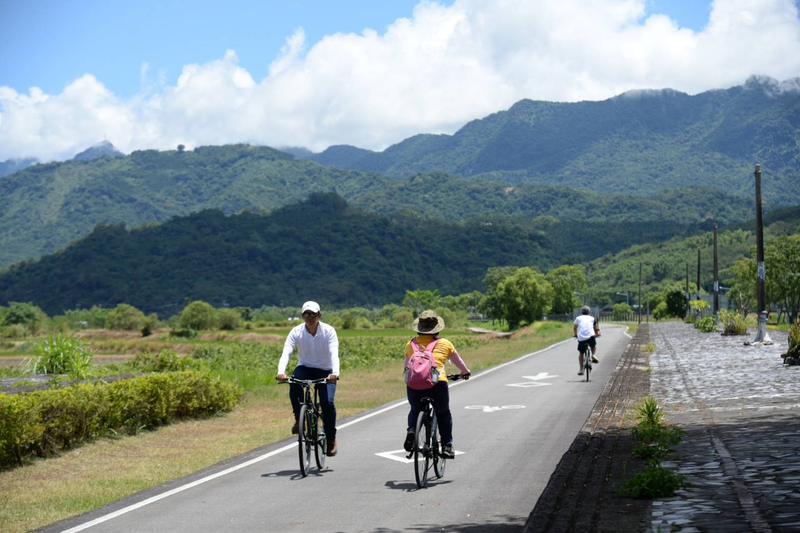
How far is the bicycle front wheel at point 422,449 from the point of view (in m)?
9.07

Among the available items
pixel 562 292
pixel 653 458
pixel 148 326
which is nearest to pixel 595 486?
pixel 653 458

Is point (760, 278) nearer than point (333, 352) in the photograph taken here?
No

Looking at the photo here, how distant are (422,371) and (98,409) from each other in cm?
595

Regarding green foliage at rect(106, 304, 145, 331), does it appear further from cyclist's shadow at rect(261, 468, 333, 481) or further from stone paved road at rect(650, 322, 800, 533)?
cyclist's shadow at rect(261, 468, 333, 481)

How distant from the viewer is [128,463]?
11867 millimetres

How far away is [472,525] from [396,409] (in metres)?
9.87

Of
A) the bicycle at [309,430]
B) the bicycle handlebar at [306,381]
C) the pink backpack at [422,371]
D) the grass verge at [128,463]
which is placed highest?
the pink backpack at [422,371]

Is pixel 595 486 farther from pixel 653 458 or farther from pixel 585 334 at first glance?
pixel 585 334

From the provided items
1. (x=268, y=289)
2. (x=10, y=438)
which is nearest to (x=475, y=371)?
(x=10, y=438)

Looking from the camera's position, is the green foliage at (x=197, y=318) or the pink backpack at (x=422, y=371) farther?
the green foliage at (x=197, y=318)

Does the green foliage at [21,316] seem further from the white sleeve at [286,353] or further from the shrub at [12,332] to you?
the white sleeve at [286,353]

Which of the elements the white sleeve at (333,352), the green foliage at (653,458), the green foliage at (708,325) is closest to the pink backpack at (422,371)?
the white sleeve at (333,352)

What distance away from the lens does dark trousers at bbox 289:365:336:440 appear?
34.1 feet

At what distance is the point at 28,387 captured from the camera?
14117mm
